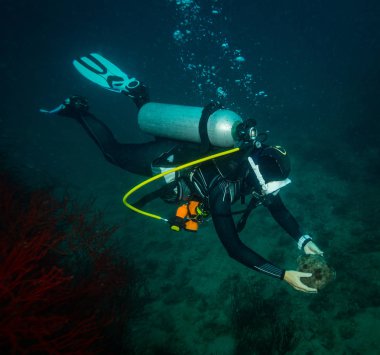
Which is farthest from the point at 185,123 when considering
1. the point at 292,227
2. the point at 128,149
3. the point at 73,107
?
the point at 73,107

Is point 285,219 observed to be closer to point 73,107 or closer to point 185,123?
point 185,123

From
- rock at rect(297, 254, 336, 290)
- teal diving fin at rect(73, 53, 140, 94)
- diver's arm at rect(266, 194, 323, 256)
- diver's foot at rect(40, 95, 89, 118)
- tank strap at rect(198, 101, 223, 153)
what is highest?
teal diving fin at rect(73, 53, 140, 94)

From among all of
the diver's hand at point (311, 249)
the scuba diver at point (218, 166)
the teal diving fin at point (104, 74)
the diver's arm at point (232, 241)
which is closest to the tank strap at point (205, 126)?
the scuba diver at point (218, 166)

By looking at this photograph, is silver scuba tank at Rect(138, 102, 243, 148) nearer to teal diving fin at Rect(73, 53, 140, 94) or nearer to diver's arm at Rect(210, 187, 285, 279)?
diver's arm at Rect(210, 187, 285, 279)

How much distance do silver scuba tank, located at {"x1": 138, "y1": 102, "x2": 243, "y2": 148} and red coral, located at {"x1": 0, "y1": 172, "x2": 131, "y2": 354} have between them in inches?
94.8

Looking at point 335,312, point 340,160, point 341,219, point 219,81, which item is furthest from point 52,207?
point 219,81

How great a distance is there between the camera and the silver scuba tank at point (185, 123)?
141 inches

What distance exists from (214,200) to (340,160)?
35.2 feet

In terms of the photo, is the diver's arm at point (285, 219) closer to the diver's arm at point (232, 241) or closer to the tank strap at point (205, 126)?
Result: the diver's arm at point (232, 241)

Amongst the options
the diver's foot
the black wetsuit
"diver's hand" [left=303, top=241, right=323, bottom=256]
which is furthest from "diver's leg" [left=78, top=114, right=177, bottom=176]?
"diver's hand" [left=303, top=241, right=323, bottom=256]

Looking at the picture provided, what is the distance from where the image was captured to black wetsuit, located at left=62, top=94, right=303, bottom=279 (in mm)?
3420

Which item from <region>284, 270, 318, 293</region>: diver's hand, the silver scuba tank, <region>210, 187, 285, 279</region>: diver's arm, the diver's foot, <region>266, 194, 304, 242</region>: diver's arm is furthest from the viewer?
the diver's foot

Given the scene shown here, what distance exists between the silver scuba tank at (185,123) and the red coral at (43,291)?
2409 millimetres

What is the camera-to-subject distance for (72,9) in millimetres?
32438
